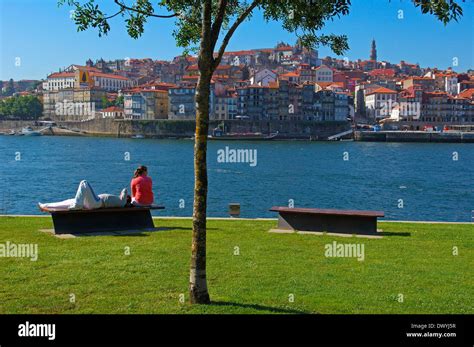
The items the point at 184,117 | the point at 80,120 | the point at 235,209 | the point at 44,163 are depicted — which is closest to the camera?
the point at 235,209

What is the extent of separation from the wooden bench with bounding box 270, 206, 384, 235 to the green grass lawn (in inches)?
26.0

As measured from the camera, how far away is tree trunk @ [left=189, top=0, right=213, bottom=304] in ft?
22.9

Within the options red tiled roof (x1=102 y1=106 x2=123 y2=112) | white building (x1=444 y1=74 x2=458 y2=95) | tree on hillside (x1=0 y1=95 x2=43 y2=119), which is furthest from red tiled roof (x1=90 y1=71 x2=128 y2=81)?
white building (x1=444 y1=74 x2=458 y2=95)

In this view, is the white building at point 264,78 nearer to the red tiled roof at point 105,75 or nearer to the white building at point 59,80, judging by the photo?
the red tiled roof at point 105,75

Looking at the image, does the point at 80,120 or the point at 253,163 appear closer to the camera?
the point at 253,163

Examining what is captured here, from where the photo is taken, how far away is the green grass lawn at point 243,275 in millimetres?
7074

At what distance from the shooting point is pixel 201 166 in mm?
6992

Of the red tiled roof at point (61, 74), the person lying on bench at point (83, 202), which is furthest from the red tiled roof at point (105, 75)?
the person lying on bench at point (83, 202)
